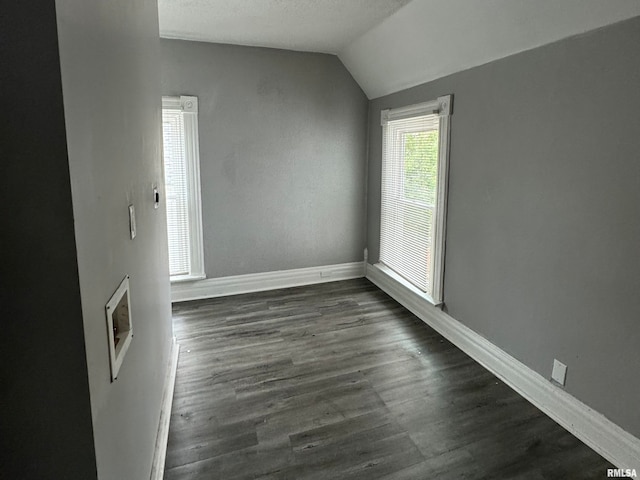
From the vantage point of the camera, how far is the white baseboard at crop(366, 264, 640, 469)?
6.06ft

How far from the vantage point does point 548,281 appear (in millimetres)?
2229

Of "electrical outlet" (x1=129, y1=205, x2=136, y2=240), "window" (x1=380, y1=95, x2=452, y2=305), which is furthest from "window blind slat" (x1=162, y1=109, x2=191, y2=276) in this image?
"electrical outlet" (x1=129, y1=205, x2=136, y2=240)

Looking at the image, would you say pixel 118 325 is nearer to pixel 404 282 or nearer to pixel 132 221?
pixel 132 221

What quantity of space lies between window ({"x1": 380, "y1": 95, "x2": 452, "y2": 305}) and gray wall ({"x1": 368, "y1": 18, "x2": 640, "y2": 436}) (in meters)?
0.18

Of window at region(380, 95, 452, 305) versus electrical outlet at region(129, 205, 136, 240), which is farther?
window at region(380, 95, 452, 305)

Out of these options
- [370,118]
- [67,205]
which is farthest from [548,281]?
[370,118]

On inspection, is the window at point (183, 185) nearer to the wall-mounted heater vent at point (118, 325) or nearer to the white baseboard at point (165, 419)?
the white baseboard at point (165, 419)

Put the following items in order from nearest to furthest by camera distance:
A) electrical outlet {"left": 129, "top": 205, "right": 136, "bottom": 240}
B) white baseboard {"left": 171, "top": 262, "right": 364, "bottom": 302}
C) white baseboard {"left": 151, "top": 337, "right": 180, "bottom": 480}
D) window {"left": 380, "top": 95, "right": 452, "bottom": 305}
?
electrical outlet {"left": 129, "top": 205, "right": 136, "bottom": 240} < white baseboard {"left": 151, "top": 337, "right": 180, "bottom": 480} < window {"left": 380, "top": 95, "right": 452, "bottom": 305} < white baseboard {"left": 171, "top": 262, "right": 364, "bottom": 302}

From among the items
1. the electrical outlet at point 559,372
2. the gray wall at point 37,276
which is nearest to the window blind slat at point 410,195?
the electrical outlet at point 559,372

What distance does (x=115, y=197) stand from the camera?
1207mm

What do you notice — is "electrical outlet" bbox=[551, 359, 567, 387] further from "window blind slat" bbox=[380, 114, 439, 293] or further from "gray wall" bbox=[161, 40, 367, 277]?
"gray wall" bbox=[161, 40, 367, 277]

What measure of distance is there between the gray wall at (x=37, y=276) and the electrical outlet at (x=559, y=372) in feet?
7.45

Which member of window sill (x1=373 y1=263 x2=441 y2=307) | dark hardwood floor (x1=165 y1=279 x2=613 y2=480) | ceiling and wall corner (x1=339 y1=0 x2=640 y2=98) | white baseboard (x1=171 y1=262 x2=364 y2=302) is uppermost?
ceiling and wall corner (x1=339 y1=0 x2=640 y2=98)

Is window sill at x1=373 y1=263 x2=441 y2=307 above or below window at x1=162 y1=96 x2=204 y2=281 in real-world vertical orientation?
below
